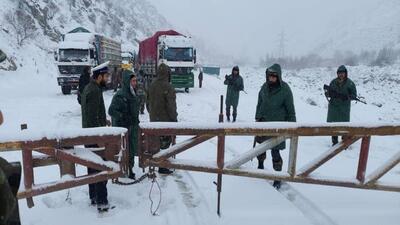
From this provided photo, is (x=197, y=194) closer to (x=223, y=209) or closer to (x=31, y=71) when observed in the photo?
(x=223, y=209)

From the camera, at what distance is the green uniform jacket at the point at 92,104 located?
4.62m

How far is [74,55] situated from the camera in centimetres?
1881

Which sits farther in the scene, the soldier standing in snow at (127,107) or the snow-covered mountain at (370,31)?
the snow-covered mountain at (370,31)

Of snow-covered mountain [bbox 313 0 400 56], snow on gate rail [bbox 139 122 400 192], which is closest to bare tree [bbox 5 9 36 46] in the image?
snow on gate rail [bbox 139 122 400 192]

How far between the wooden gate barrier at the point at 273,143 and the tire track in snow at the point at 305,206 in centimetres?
50

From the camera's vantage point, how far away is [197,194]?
5.30 m

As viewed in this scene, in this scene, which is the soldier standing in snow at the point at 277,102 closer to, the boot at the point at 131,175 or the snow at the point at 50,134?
the boot at the point at 131,175

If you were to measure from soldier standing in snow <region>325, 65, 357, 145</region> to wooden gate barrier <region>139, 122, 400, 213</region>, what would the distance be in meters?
3.81

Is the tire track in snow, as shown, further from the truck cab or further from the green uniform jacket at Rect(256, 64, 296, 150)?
the truck cab

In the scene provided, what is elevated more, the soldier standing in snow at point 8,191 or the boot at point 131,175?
the soldier standing in snow at point 8,191

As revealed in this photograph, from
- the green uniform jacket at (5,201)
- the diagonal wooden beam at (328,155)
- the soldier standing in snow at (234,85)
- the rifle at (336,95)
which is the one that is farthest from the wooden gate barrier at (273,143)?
the soldier standing in snow at (234,85)

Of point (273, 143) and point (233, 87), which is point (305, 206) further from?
point (233, 87)

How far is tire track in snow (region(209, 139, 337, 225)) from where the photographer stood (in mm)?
4469

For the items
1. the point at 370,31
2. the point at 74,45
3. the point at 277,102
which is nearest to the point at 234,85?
the point at 277,102
